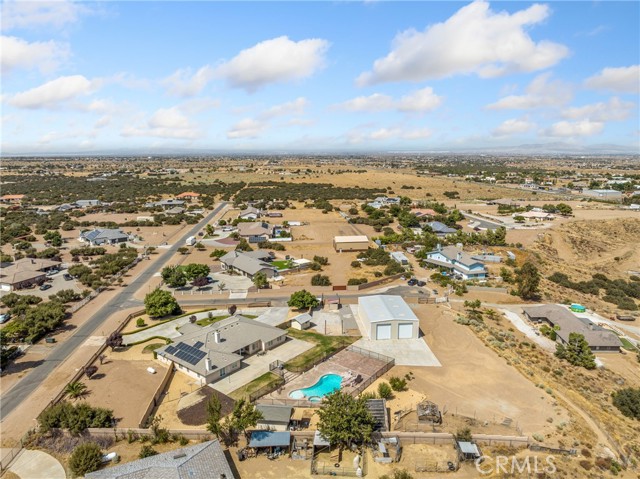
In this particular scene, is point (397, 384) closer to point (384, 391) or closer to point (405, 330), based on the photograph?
point (384, 391)

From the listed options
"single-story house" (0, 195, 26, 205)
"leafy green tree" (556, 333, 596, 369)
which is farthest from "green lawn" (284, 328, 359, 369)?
"single-story house" (0, 195, 26, 205)

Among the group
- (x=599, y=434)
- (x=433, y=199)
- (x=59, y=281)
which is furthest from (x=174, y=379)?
(x=433, y=199)

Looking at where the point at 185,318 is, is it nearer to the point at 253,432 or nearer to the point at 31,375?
the point at 31,375

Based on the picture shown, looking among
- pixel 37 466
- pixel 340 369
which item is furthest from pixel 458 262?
pixel 37 466

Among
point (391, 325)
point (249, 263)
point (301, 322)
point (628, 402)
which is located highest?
point (249, 263)

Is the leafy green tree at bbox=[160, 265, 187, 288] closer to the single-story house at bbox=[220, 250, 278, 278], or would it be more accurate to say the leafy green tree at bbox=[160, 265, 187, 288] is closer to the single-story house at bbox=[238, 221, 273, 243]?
the single-story house at bbox=[220, 250, 278, 278]

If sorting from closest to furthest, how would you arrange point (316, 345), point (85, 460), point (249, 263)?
point (85, 460)
point (316, 345)
point (249, 263)
